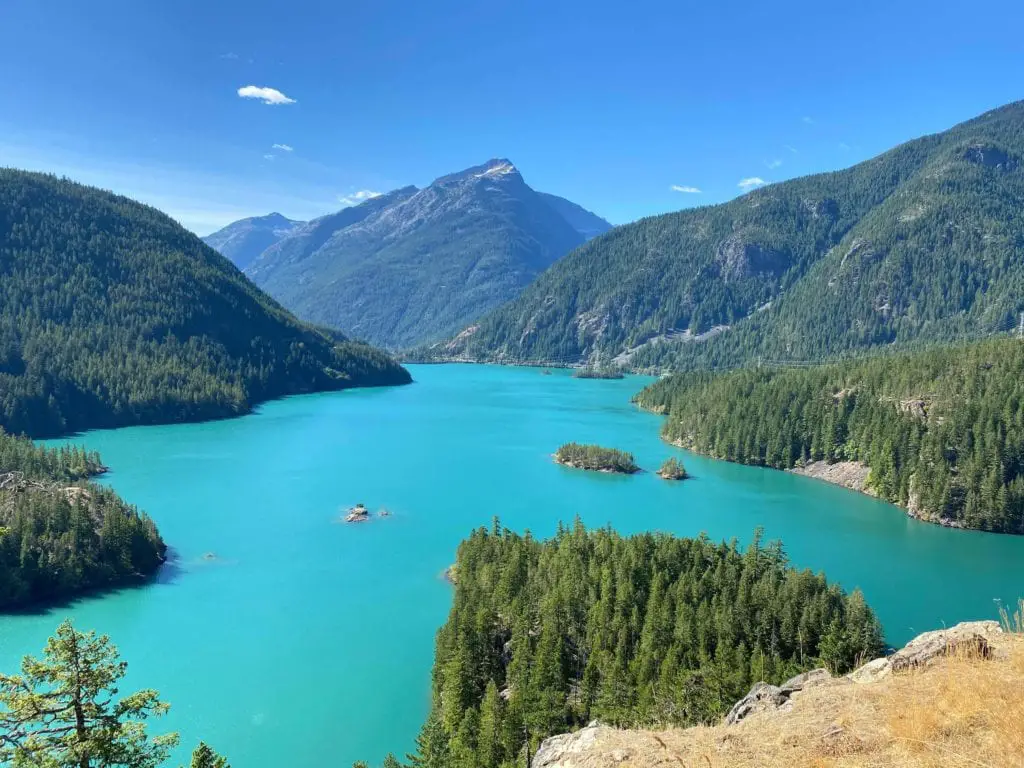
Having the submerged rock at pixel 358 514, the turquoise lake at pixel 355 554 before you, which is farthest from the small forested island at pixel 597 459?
the submerged rock at pixel 358 514

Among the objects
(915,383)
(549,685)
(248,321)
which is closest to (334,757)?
(549,685)

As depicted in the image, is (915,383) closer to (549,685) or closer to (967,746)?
(549,685)

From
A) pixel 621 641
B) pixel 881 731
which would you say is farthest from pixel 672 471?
pixel 881 731

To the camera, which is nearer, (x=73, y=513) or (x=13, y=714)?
(x=13, y=714)

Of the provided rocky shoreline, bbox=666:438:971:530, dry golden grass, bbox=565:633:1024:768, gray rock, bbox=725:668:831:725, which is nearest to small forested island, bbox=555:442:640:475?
rocky shoreline, bbox=666:438:971:530

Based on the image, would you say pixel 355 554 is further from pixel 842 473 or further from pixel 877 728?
pixel 842 473

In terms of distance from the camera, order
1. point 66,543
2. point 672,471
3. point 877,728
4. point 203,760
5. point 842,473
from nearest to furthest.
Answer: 1. point 877,728
2. point 203,760
3. point 66,543
4. point 842,473
5. point 672,471

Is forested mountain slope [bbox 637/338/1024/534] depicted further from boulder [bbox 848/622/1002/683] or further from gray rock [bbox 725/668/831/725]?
gray rock [bbox 725/668/831/725]
